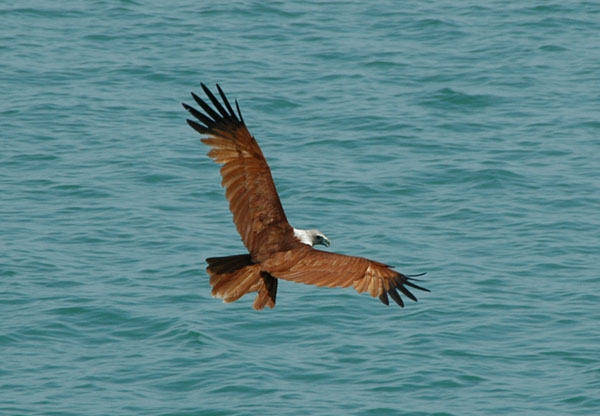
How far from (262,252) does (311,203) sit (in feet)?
25.3

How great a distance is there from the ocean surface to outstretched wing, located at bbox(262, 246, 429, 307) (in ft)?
12.6

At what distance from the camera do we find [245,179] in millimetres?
10773

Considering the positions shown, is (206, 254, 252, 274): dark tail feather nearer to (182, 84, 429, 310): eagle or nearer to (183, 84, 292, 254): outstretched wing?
(182, 84, 429, 310): eagle

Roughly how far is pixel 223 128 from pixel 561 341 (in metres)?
5.89

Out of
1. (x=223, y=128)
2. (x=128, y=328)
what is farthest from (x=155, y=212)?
(x=223, y=128)

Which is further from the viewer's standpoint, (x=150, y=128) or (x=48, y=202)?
(x=150, y=128)

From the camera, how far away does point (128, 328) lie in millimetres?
15406

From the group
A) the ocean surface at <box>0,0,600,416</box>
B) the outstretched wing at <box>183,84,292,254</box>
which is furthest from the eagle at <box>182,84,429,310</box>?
the ocean surface at <box>0,0,600,416</box>

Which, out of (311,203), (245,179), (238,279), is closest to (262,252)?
(238,279)

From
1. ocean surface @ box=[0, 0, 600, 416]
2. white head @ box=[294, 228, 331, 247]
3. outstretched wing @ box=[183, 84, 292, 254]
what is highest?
outstretched wing @ box=[183, 84, 292, 254]

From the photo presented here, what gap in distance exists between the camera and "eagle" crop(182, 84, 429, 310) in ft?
32.7

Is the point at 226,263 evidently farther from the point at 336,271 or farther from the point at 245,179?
the point at 336,271

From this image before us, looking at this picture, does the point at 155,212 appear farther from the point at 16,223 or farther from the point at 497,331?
the point at 497,331

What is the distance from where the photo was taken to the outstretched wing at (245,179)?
1066cm
